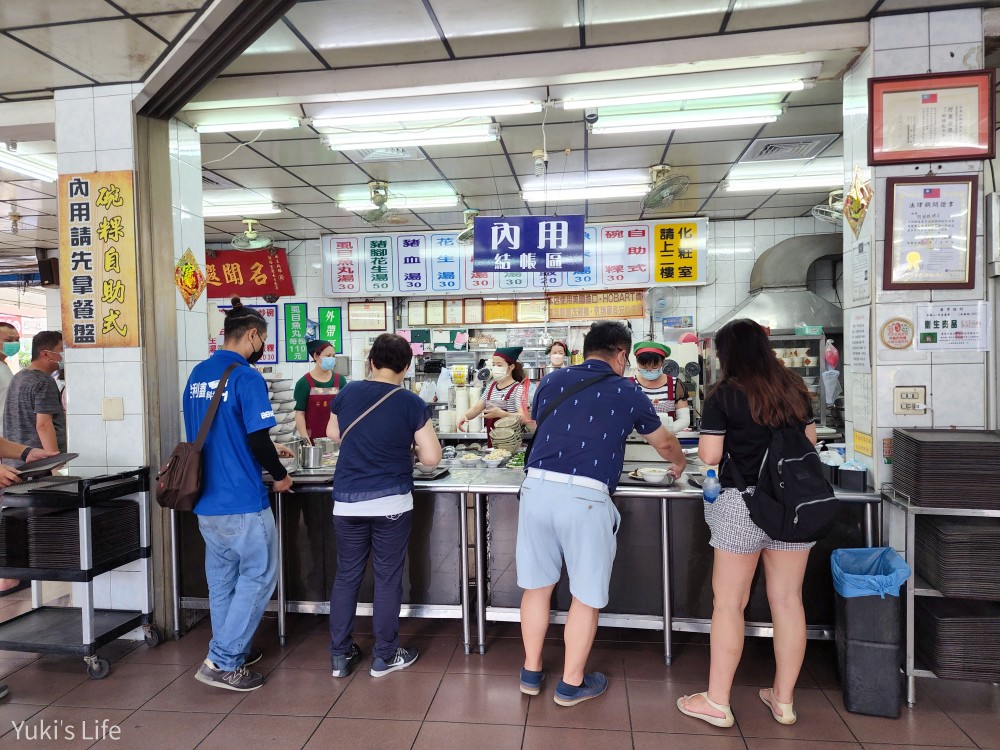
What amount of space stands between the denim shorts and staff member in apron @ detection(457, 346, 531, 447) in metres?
2.20

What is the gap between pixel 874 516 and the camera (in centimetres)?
300

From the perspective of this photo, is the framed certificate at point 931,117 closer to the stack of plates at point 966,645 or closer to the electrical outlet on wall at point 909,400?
the electrical outlet on wall at point 909,400

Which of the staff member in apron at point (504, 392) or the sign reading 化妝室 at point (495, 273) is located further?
the sign reading 化妝室 at point (495, 273)

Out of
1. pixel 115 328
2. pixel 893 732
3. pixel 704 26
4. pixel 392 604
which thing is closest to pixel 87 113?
pixel 115 328

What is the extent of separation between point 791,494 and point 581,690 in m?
1.33

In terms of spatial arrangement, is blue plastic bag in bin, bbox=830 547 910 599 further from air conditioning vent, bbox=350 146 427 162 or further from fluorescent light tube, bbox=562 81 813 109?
air conditioning vent, bbox=350 146 427 162

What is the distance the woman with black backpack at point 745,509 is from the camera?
7.86 feet

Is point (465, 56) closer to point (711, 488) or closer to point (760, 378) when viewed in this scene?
point (760, 378)

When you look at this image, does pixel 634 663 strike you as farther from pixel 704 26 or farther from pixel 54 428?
pixel 54 428


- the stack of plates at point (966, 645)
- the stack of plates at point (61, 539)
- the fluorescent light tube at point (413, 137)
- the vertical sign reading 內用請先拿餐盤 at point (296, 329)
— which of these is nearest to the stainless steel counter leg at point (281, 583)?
the stack of plates at point (61, 539)

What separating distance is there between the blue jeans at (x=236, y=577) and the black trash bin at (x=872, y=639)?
9.02ft

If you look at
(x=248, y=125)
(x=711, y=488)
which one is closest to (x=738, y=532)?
(x=711, y=488)

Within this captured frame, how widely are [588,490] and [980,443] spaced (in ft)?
5.84

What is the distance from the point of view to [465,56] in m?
3.49
